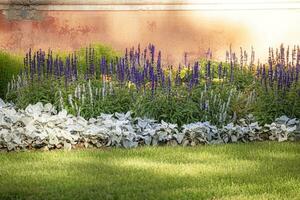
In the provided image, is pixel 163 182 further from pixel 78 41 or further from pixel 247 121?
pixel 78 41

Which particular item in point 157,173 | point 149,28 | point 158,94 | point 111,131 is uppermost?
point 149,28

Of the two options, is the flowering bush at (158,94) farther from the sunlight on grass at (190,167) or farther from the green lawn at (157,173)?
the sunlight on grass at (190,167)

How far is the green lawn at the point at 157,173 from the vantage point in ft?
19.5

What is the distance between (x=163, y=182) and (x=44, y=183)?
109cm

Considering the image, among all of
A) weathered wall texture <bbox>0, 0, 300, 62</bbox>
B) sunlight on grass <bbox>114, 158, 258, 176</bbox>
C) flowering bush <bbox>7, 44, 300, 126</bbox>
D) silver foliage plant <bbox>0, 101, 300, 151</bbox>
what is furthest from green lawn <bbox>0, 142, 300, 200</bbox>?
weathered wall texture <bbox>0, 0, 300, 62</bbox>

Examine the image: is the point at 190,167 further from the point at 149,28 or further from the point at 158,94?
the point at 149,28

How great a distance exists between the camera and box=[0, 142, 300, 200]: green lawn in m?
5.96

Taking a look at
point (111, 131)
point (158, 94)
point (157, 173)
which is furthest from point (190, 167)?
point (158, 94)

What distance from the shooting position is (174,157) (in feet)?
24.5

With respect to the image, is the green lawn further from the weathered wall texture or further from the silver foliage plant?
the weathered wall texture

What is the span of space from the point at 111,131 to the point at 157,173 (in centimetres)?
152

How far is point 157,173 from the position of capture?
6.72 meters

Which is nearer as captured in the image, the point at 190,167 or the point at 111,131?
the point at 190,167

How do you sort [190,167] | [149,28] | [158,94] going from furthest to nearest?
[149,28]
[158,94]
[190,167]
